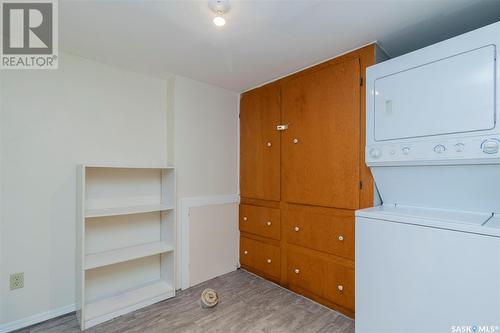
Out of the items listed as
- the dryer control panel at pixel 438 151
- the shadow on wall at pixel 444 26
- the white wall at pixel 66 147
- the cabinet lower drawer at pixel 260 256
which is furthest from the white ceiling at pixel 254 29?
the cabinet lower drawer at pixel 260 256

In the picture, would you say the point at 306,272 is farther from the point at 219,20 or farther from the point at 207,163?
the point at 219,20

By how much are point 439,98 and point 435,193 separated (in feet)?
1.87

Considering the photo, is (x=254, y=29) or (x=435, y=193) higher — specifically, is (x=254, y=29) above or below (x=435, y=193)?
above

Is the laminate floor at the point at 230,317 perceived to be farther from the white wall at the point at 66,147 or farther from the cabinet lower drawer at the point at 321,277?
the white wall at the point at 66,147

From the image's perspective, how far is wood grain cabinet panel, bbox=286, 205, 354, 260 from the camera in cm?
190

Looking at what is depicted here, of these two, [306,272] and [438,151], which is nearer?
[438,151]

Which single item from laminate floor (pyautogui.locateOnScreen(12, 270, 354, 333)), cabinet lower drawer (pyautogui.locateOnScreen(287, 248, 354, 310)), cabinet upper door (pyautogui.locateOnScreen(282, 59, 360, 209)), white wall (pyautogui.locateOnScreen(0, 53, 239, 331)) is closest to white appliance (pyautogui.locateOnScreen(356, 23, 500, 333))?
cabinet upper door (pyautogui.locateOnScreen(282, 59, 360, 209))

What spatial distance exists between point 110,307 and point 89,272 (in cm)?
36

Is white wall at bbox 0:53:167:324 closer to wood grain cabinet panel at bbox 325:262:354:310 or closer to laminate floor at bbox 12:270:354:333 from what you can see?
laminate floor at bbox 12:270:354:333

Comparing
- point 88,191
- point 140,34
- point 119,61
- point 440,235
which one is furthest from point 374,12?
point 88,191

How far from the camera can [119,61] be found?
6.99 feet

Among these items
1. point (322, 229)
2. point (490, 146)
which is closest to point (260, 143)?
point (322, 229)

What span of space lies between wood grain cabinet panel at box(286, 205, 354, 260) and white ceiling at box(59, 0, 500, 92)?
1319 mm

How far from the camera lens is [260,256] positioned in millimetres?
2668
